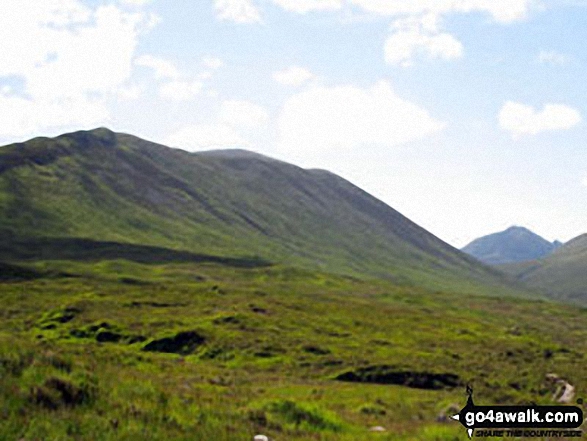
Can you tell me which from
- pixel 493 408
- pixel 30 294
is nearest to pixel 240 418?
pixel 493 408

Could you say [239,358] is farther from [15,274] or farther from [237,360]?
[15,274]

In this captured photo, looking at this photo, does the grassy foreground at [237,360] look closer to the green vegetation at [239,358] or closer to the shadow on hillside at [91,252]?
the green vegetation at [239,358]

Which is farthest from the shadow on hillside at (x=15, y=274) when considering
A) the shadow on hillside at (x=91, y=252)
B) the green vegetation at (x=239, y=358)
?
the shadow on hillside at (x=91, y=252)

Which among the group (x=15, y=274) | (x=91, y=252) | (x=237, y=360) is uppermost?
(x=91, y=252)

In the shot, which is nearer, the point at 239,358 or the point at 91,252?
the point at 239,358

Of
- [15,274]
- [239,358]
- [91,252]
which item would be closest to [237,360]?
[239,358]

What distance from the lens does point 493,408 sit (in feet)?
71.1

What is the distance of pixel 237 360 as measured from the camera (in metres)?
57.4

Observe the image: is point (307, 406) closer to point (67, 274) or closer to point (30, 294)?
point (30, 294)

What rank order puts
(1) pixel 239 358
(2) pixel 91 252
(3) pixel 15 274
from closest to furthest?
(1) pixel 239 358
(3) pixel 15 274
(2) pixel 91 252

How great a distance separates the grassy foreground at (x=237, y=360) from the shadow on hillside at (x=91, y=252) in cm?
1793

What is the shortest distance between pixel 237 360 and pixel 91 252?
127 meters

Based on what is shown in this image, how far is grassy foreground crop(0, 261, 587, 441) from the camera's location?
51.8ft

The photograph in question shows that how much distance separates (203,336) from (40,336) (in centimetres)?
1652
